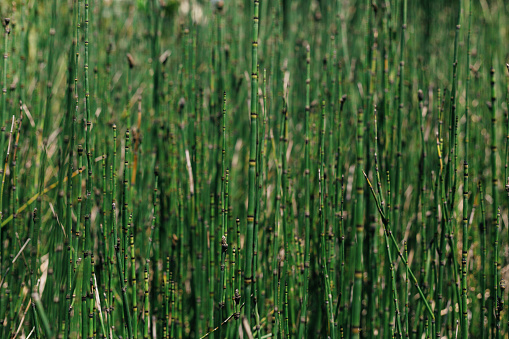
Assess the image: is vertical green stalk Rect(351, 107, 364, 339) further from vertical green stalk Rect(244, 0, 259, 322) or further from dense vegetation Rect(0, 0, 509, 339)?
vertical green stalk Rect(244, 0, 259, 322)

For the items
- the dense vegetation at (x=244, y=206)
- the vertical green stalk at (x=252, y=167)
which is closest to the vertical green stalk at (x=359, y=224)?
the dense vegetation at (x=244, y=206)

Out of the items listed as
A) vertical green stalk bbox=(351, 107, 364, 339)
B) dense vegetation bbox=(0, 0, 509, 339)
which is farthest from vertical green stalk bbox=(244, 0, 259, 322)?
vertical green stalk bbox=(351, 107, 364, 339)

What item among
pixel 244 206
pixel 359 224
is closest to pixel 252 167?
pixel 359 224

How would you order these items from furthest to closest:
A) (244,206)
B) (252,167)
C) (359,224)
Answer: (244,206)
(252,167)
(359,224)

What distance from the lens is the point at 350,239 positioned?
136 cm

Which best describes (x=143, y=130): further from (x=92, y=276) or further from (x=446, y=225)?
(x=446, y=225)

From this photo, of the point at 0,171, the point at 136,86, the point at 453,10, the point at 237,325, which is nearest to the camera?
the point at 237,325

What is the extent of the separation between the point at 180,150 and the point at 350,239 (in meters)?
0.62

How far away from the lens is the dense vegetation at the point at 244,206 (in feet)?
3.05

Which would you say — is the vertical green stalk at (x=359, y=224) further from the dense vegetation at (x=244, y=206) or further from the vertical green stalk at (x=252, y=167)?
the vertical green stalk at (x=252, y=167)

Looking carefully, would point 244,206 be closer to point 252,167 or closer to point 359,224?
point 252,167

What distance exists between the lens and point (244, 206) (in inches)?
62.0

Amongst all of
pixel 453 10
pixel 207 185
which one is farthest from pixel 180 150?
pixel 453 10

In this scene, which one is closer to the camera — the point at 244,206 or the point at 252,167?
the point at 252,167
